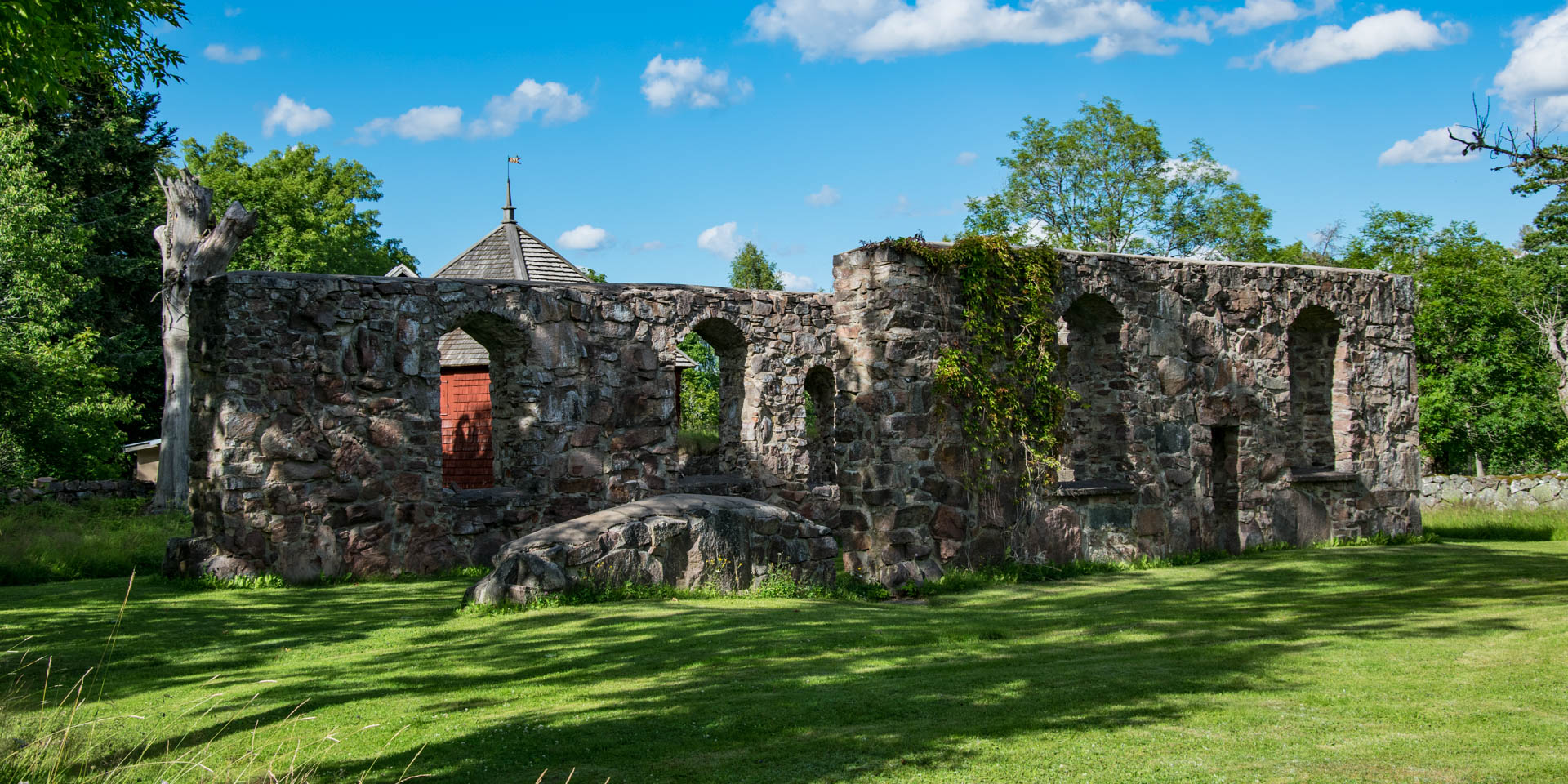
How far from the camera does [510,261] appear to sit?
2028cm

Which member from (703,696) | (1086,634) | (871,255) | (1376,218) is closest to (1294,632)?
(1086,634)

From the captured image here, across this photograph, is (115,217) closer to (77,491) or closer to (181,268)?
(77,491)

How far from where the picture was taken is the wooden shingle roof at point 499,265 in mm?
19453

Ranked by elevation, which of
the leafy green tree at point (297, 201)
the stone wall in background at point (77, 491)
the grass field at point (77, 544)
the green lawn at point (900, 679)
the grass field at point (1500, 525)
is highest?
the leafy green tree at point (297, 201)

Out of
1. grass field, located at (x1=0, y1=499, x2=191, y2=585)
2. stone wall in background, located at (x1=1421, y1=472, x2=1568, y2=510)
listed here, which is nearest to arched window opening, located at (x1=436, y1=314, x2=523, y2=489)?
grass field, located at (x1=0, y1=499, x2=191, y2=585)

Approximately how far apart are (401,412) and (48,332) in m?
17.3

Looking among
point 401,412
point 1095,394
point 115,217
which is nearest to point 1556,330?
point 1095,394

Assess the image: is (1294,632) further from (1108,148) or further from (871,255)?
(1108,148)

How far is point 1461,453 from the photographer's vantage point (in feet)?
102

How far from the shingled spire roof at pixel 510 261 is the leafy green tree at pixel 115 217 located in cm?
1157

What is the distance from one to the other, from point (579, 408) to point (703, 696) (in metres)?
7.99

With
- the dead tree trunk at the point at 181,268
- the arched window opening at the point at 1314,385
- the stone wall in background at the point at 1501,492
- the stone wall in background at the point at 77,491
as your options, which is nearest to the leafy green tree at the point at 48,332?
the stone wall in background at the point at 77,491

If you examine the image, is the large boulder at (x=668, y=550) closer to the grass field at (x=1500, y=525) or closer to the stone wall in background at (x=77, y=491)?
the grass field at (x=1500, y=525)

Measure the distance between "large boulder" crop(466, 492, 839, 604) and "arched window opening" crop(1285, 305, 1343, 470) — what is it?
25.5 feet
